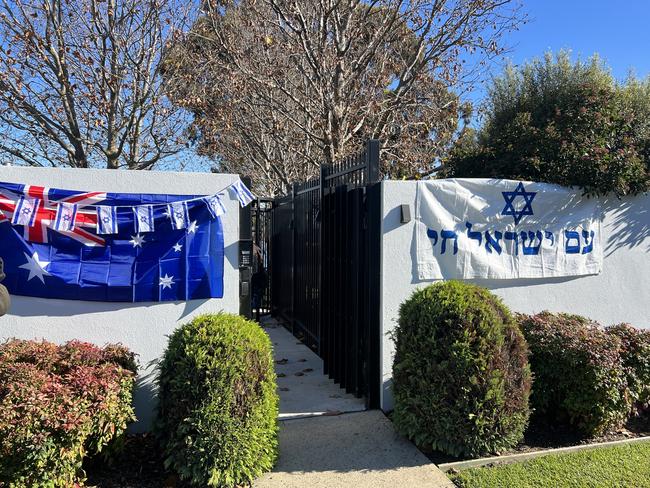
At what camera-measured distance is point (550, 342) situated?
499 centimetres

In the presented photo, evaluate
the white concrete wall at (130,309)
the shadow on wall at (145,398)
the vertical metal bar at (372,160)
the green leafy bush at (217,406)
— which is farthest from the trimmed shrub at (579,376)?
the shadow on wall at (145,398)

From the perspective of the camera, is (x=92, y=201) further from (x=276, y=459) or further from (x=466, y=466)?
(x=466, y=466)

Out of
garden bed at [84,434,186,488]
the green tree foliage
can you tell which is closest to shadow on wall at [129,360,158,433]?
garden bed at [84,434,186,488]

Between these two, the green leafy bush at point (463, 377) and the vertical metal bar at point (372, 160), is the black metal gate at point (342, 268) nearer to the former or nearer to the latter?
the vertical metal bar at point (372, 160)

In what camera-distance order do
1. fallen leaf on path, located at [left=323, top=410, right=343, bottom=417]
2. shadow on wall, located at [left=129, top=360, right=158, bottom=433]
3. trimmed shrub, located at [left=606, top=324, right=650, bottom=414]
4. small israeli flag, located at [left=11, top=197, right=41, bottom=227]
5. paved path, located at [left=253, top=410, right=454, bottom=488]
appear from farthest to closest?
fallen leaf on path, located at [left=323, top=410, right=343, bottom=417]
trimmed shrub, located at [left=606, top=324, right=650, bottom=414]
shadow on wall, located at [left=129, top=360, right=158, bottom=433]
small israeli flag, located at [left=11, top=197, right=41, bottom=227]
paved path, located at [left=253, top=410, right=454, bottom=488]

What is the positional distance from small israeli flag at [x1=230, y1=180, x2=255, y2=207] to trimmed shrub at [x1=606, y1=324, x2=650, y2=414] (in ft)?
12.7

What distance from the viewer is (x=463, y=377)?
4.23 metres

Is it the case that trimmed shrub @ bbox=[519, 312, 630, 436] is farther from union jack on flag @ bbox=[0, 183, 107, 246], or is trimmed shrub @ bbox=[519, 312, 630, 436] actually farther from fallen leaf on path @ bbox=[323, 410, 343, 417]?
union jack on flag @ bbox=[0, 183, 107, 246]

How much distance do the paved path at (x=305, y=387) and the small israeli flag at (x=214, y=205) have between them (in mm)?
2129

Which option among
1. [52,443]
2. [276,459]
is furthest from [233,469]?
[52,443]

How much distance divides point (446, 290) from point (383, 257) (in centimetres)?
94

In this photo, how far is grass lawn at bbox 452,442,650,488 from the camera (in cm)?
401

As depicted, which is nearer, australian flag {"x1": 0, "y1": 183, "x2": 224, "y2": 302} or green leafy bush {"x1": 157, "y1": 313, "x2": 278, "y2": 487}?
green leafy bush {"x1": 157, "y1": 313, "x2": 278, "y2": 487}

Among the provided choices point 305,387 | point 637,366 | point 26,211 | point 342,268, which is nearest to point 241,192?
point 342,268
